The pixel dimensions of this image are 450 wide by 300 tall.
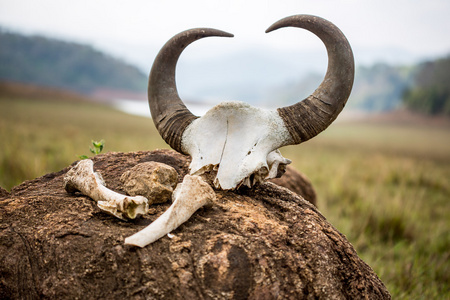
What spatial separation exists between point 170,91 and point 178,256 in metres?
1.35

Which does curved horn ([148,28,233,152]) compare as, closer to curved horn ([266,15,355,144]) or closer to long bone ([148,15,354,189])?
long bone ([148,15,354,189])

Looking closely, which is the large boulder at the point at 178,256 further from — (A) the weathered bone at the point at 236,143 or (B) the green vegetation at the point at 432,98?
(B) the green vegetation at the point at 432,98

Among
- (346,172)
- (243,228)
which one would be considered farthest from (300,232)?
(346,172)

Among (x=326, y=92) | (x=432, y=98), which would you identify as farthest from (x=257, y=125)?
(x=432, y=98)

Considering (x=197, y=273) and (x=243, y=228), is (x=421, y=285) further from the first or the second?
(x=197, y=273)

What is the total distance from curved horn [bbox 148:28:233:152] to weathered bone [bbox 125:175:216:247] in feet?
1.90

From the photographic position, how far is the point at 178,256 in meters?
1.62

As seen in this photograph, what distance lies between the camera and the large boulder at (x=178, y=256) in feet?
5.13

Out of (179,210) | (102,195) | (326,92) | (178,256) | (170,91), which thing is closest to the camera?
(178,256)

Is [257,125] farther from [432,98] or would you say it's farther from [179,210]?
[432,98]

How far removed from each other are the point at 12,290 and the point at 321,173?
30.6 ft

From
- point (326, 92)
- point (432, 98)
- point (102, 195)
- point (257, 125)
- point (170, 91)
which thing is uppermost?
point (432, 98)

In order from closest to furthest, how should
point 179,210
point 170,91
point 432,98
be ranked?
point 179,210 < point 170,91 < point 432,98

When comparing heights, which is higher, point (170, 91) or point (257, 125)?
point (170, 91)
